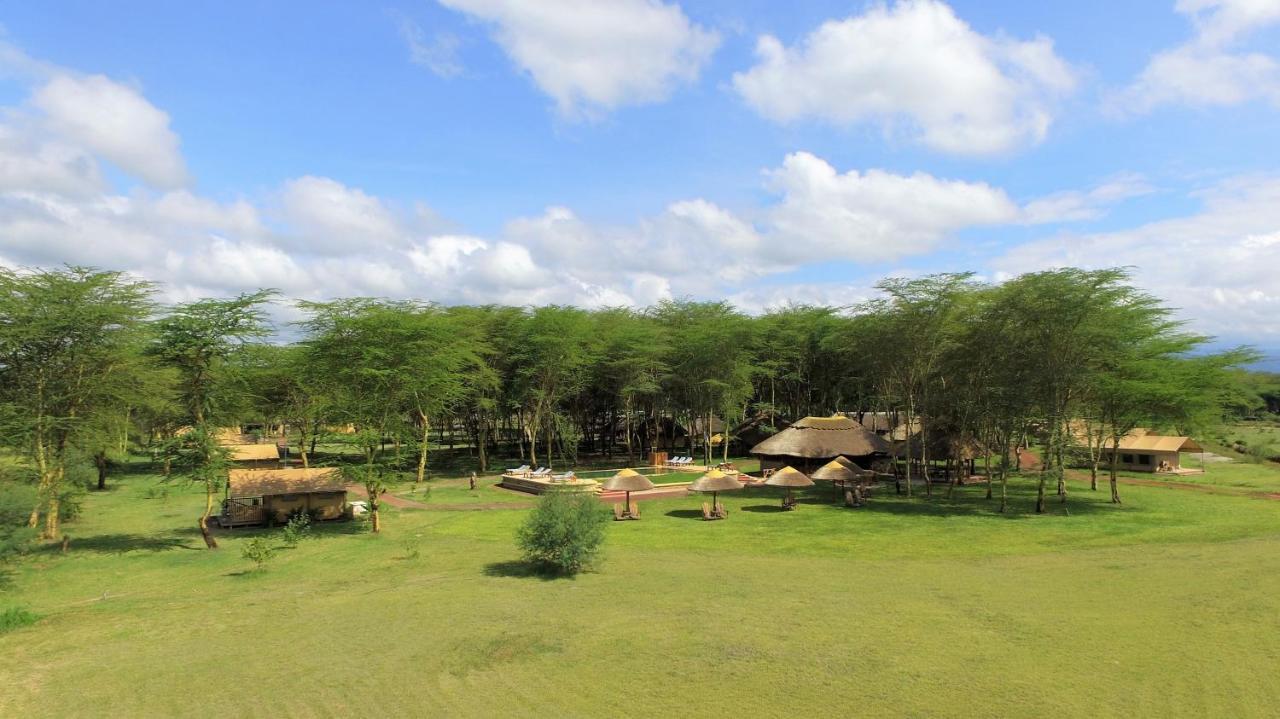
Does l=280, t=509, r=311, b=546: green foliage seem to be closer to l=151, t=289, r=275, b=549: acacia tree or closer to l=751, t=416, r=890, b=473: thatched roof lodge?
l=151, t=289, r=275, b=549: acacia tree

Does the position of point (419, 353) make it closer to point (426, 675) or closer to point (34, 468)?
point (34, 468)

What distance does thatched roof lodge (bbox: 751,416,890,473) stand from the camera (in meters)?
42.1

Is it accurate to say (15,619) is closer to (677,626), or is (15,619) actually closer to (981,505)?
(677,626)

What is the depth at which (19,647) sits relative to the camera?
533 inches

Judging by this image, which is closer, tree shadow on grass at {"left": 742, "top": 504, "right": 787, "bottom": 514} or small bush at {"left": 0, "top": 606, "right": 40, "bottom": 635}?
small bush at {"left": 0, "top": 606, "right": 40, "bottom": 635}

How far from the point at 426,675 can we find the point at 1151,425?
3364 cm

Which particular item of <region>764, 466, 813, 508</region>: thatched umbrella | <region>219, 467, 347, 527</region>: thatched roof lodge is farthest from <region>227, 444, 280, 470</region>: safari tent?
<region>764, 466, 813, 508</region>: thatched umbrella

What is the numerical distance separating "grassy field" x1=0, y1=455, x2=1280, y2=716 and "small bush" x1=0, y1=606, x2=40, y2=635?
315 millimetres

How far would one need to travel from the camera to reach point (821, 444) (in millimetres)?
42406

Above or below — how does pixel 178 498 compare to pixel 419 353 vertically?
below

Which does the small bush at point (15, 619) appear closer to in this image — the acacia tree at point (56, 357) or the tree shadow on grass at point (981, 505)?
the acacia tree at point (56, 357)

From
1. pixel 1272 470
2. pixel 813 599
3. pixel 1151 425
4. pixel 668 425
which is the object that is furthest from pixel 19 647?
pixel 1272 470

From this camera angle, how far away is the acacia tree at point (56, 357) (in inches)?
934

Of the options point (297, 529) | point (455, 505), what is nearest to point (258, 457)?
point (455, 505)
